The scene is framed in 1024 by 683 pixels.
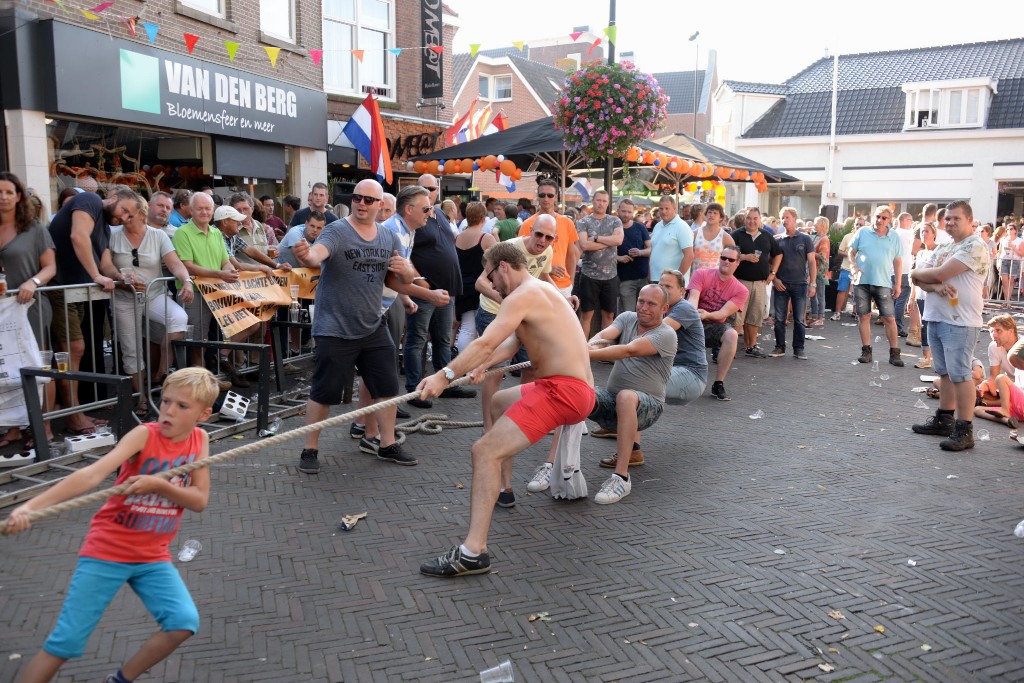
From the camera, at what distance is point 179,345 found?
6.81m

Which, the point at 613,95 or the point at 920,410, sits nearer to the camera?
the point at 920,410

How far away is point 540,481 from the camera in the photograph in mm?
5730

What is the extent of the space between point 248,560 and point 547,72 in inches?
1553

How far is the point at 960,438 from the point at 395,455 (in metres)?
4.65

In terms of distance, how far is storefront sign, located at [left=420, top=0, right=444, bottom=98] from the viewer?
59.8 ft

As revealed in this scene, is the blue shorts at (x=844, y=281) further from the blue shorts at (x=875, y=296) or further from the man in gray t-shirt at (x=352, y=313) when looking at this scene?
the man in gray t-shirt at (x=352, y=313)

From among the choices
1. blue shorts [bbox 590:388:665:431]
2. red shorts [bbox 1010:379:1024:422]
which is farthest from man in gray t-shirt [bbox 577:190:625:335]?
red shorts [bbox 1010:379:1024:422]

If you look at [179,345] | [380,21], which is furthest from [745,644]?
[380,21]

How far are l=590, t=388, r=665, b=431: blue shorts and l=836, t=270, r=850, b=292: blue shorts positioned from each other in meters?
11.8

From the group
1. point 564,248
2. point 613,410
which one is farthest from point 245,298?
point 613,410

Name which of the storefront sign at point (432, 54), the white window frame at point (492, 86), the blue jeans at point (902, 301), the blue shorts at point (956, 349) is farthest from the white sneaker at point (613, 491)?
the white window frame at point (492, 86)

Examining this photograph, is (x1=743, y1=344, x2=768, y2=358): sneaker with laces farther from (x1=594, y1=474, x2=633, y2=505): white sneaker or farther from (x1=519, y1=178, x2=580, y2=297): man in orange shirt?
(x1=594, y1=474, x2=633, y2=505): white sneaker

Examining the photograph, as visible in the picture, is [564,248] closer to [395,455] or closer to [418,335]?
[418,335]

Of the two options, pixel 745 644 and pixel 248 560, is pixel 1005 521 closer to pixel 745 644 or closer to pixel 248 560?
pixel 745 644
